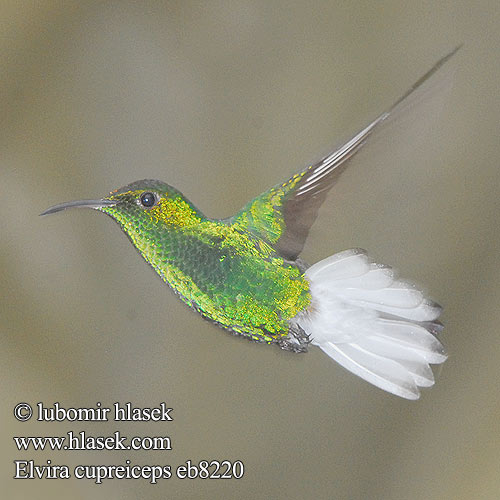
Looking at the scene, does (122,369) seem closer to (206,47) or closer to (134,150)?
(134,150)

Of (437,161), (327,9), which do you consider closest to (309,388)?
(437,161)

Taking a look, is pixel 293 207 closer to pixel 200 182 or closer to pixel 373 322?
pixel 373 322

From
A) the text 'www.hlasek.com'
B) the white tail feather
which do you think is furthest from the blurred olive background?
the white tail feather

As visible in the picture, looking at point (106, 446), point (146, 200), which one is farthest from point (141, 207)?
point (106, 446)

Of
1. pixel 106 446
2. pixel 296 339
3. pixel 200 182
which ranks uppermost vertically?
pixel 200 182

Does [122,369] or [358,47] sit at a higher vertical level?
[358,47]

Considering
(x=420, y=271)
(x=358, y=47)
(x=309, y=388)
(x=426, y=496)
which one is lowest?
(x=426, y=496)
